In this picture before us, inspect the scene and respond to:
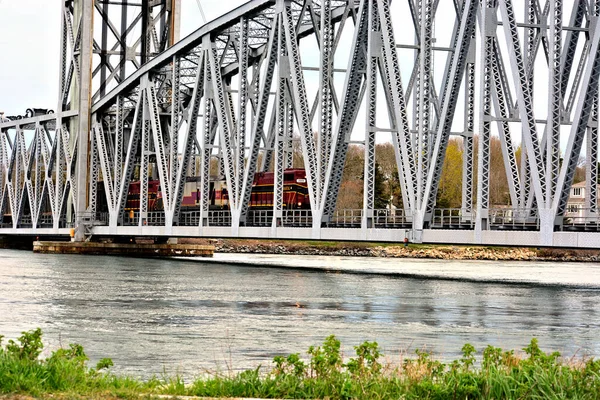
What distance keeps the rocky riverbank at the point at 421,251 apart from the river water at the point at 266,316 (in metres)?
55.8

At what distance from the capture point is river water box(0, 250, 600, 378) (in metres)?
20.8

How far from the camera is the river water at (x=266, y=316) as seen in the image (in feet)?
68.1

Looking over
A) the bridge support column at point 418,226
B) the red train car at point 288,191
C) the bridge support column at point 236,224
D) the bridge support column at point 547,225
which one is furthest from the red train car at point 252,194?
the bridge support column at point 547,225

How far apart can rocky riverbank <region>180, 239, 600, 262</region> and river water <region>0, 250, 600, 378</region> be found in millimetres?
55787

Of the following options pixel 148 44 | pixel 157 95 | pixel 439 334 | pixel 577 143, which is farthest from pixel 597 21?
pixel 148 44

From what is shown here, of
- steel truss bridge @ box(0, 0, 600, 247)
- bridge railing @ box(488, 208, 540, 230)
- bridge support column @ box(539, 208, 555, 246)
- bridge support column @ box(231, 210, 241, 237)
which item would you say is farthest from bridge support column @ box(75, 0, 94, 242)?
bridge support column @ box(539, 208, 555, 246)

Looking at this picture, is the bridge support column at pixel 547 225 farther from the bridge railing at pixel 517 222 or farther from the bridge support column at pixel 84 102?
the bridge support column at pixel 84 102

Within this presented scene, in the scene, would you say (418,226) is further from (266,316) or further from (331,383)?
(331,383)

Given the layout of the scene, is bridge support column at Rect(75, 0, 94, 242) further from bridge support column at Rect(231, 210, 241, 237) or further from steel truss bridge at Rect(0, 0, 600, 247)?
bridge support column at Rect(231, 210, 241, 237)

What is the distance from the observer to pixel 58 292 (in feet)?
122

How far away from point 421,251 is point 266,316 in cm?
7993

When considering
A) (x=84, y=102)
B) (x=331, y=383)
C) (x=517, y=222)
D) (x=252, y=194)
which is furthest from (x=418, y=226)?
(x=84, y=102)

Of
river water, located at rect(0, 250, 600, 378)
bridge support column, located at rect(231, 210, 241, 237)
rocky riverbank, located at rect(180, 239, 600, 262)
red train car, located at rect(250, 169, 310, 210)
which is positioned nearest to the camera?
river water, located at rect(0, 250, 600, 378)

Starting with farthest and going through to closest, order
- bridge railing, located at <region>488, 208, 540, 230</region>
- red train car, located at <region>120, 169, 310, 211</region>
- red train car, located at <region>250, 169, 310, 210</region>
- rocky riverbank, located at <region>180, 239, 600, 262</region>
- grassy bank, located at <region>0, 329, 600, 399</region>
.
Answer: rocky riverbank, located at <region>180, 239, 600, 262</region> < red train car, located at <region>120, 169, 310, 211</region> < red train car, located at <region>250, 169, 310, 210</region> < bridge railing, located at <region>488, 208, 540, 230</region> < grassy bank, located at <region>0, 329, 600, 399</region>
